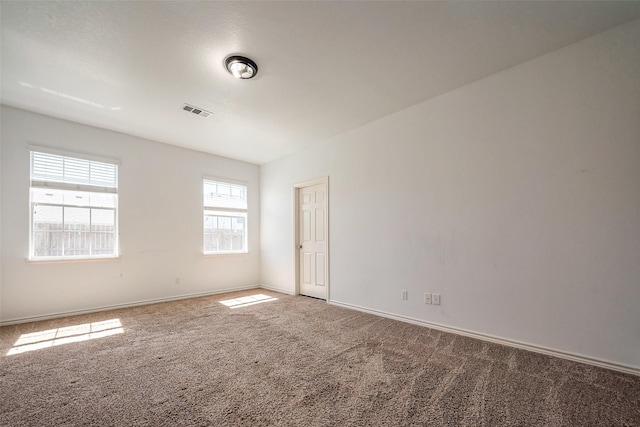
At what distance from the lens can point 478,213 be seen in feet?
9.73

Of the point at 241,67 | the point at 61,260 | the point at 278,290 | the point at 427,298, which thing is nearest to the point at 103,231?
the point at 61,260

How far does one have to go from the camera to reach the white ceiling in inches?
82.1

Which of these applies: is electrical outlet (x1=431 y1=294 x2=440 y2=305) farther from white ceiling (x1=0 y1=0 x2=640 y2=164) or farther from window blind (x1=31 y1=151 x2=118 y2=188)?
window blind (x1=31 y1=151 x2=118 y2=188)

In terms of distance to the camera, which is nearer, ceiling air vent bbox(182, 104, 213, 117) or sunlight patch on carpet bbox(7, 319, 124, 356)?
sunlight patch on carpet bbox(7, 319, 124, 356)

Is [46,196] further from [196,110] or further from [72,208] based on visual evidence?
[196,110]

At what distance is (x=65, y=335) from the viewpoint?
10.2ft

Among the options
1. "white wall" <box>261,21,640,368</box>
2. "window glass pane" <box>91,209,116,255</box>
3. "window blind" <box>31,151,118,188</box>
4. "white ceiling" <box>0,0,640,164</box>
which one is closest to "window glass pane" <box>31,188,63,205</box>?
"window blind" <box>31,151,118,188</box>

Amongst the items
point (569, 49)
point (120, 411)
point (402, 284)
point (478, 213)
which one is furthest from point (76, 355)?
point (569, 49)

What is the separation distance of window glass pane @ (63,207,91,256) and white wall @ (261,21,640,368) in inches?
158

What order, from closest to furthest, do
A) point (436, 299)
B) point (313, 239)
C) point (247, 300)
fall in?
point (436, 299) < point (247, 300) < point (313, 239)

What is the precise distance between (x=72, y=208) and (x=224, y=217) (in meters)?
2.32

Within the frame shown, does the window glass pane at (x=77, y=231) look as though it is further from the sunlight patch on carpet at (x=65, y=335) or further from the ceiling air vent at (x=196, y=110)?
the ceiling air vent at (x=196, y=110)

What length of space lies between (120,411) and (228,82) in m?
2.95

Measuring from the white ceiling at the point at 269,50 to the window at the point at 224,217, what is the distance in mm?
1955
